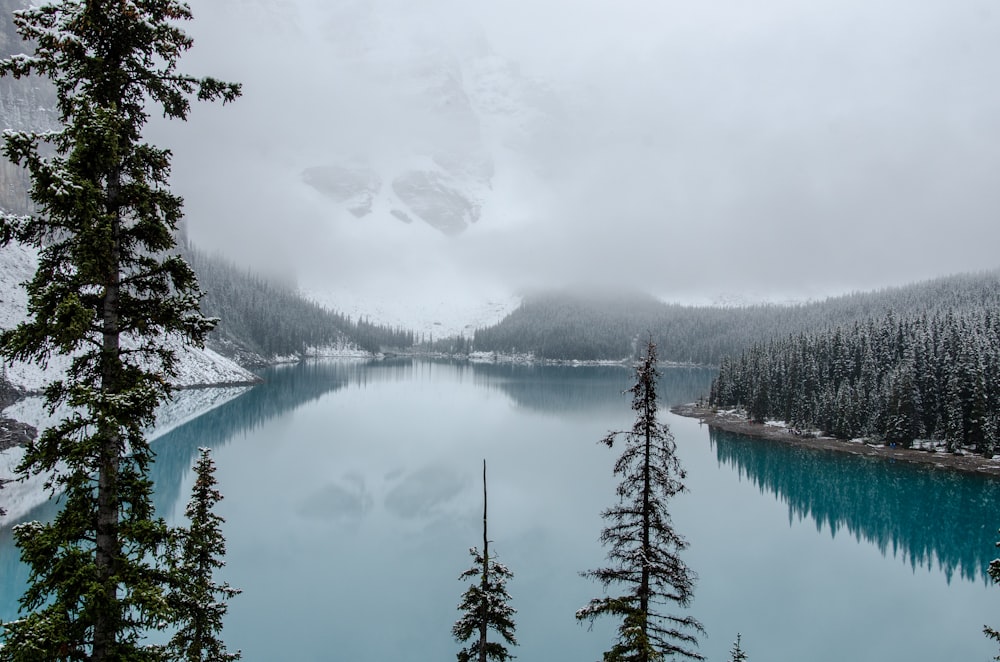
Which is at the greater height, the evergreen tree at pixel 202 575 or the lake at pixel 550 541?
the evergreen tree at pixel 202 575

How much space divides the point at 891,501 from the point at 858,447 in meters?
30.7

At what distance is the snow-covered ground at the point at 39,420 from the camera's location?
46.0 meters

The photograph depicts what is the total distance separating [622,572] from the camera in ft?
54.3

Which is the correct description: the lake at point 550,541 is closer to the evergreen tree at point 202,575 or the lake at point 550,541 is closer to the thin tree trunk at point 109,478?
the evergreen tree at point 202,575

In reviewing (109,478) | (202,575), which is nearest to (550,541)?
(202,575)

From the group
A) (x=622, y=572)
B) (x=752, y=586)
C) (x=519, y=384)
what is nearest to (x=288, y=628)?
(x=622, y=572)

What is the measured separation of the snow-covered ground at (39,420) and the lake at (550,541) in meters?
2.89

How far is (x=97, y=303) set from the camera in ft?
30.2

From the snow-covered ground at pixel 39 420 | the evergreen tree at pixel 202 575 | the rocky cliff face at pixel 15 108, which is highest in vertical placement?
the rocky cliff face at pixel 15 108

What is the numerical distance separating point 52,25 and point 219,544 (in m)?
14.3

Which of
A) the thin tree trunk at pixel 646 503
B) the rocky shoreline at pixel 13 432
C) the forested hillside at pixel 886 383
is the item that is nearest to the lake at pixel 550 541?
the rocky shoreline at pixel 13 432

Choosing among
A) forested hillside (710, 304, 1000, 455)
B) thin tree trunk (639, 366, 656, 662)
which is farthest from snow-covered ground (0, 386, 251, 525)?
forested hillside (710, 304, 1000, 455)

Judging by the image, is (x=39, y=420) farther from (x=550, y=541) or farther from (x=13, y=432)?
(x=550, y=541)

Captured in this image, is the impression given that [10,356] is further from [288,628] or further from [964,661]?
[964,661]
